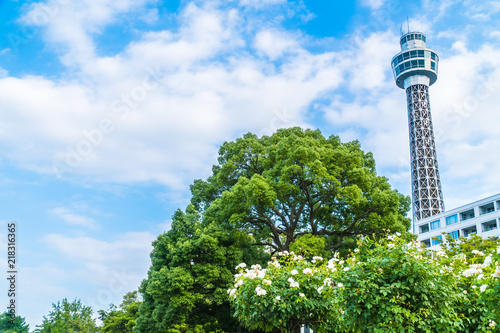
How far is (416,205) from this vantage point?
7769cm

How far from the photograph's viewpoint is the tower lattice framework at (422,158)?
77250 millimetres

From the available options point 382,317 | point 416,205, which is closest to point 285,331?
point 382,317

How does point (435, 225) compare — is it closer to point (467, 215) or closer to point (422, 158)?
point (467, 215)

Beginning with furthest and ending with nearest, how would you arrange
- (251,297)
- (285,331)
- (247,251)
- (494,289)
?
(247,251) → (285,331) → (251,297) → (494,289)

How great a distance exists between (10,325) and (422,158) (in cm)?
7118

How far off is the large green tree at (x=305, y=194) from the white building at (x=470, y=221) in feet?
100

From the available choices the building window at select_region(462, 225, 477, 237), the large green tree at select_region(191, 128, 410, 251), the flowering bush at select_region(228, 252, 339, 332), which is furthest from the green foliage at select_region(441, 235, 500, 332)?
the building window at select_region(462, 225, 477, 237)

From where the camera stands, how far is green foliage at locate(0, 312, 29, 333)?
48.8 metres

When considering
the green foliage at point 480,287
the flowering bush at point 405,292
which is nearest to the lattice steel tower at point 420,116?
the green foliage at point 480,287

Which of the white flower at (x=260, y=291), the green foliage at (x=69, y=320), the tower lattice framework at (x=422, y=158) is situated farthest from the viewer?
the tower lattice framework at (x=422, y=158)

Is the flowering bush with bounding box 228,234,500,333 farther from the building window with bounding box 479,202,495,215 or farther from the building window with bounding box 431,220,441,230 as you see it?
the building window with bounding box 431,220,441,230

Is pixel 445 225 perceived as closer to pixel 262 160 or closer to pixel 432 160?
pixel 432 160

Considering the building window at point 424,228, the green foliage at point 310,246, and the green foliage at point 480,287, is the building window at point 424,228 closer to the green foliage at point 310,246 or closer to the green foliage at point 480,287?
the green foliage at point 310,246

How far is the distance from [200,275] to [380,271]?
11710 millimetres
